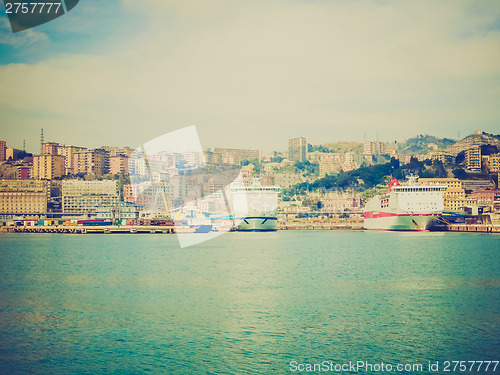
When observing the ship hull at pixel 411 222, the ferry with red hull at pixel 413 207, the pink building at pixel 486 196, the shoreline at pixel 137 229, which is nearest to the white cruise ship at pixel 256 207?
the shoreline at pixel 137 229

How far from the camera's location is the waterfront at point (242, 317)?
31.8 feet

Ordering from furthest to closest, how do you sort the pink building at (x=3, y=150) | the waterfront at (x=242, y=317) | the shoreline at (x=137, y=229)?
the pink building at (x=3, y=150) < the shoreline at (x=137, y=229) < the waterfront at (x=242, y=317)

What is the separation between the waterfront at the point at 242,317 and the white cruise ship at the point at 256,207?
3736cm

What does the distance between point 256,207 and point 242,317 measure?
165ft

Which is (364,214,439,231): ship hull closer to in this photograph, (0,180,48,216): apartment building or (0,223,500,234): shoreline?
(0,223,500,234): shoreline

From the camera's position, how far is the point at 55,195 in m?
108

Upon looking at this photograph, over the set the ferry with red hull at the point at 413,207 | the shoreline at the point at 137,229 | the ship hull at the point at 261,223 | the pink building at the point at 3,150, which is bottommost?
the shoreline at the point at 137,229

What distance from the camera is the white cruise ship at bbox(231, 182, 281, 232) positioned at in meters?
61.4

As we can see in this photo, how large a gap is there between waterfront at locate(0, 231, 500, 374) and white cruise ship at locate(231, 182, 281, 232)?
37357 millimetres

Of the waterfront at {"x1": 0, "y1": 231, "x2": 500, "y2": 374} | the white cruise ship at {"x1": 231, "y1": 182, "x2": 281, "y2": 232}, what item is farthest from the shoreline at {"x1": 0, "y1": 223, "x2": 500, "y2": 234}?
the waterfront at {"x1": 0, "y1": 231, "x2": 500, "y2": 374}

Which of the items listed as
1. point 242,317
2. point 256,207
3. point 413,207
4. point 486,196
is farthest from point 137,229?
point 486,196

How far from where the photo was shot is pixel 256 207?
207 ft

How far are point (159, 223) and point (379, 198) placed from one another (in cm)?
3630

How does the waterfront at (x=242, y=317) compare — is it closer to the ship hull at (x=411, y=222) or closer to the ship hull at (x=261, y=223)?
the ship hull at (x=411, y=222)
